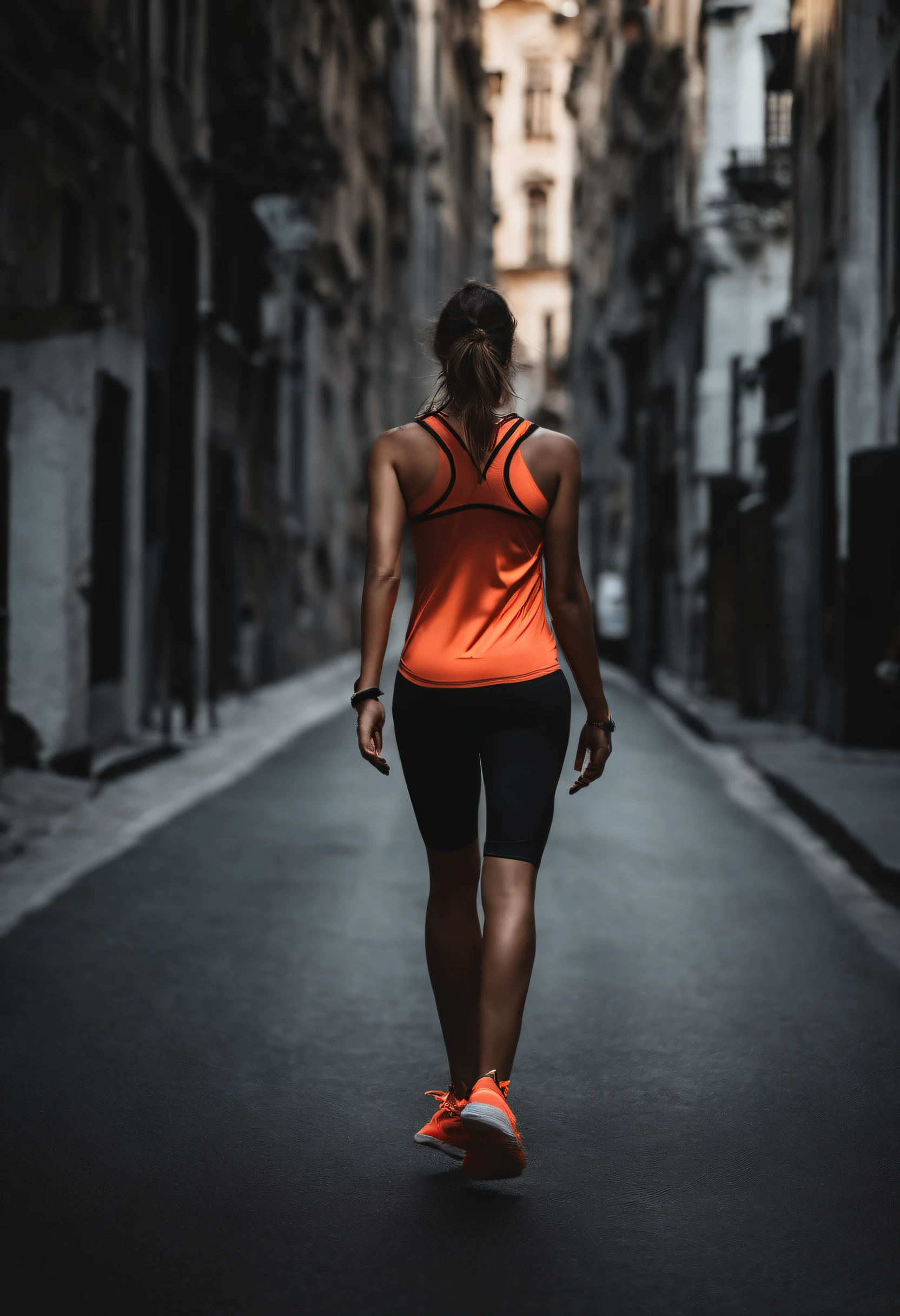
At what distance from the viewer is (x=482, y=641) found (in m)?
3.83

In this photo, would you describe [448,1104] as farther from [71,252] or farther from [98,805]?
[71,252]

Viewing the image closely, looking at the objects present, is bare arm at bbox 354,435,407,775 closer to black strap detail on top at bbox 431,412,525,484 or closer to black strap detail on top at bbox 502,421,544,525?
black strap detail on top at bbox 431,412,525,484

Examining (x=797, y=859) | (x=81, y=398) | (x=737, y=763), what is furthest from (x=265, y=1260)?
(x=737, y=763)

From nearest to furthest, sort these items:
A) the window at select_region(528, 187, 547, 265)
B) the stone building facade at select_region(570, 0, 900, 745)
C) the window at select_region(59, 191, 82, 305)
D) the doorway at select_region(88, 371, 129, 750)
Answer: the window at select_region(59, 191, 82, 305) < the doorway at select_region(88, 371, 129, 750) < the stone building facade at select_region(570, 0, 900, 745) < the window at select_region(528, 187, 547, 265)

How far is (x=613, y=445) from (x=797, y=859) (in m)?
37.4

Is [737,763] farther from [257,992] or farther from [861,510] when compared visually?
[257,992]

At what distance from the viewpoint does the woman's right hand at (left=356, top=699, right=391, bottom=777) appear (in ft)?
12.5

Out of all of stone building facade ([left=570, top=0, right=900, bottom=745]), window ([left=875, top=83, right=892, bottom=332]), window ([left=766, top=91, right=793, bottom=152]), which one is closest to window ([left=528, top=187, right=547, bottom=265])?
stone building facade ([left=570, top=0, right=900, bottom=745])

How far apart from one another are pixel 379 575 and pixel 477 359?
543mm


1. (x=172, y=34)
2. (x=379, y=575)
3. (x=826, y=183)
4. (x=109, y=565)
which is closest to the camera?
(x=379, y=575)

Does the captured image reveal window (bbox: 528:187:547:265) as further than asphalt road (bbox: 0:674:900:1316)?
Yes

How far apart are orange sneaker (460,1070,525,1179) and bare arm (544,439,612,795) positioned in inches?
28.7

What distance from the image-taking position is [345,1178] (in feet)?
A: 12.8

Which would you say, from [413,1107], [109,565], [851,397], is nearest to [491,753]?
[413,1107]
